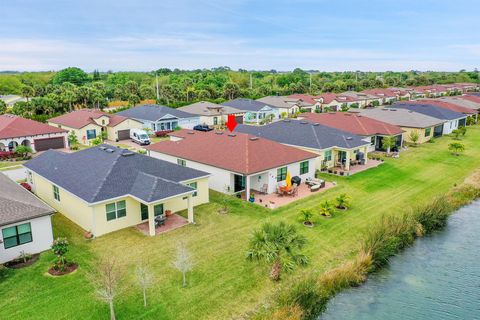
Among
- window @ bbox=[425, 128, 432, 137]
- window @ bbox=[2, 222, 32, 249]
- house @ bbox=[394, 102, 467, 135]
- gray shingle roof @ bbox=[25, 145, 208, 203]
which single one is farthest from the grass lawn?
house @ bbox=[394, 102, 467, 135]

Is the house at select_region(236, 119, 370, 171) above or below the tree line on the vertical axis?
below

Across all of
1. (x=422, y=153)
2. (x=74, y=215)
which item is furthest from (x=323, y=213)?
(x=422, y=153)

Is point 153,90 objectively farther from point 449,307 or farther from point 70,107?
point 449,307

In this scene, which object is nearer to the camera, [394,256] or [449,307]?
[449,307]

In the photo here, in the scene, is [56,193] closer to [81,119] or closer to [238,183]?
[238,183]

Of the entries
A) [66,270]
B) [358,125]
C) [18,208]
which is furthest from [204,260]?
[358,125]

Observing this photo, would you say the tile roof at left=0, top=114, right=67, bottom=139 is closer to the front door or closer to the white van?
the white van
